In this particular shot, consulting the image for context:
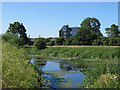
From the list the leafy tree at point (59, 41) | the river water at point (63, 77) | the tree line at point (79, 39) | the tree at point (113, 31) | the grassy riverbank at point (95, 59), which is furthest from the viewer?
Result: the tree at point (113, 31)

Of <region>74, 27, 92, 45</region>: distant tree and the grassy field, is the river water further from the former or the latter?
<region>74, 27, 92, 45</region>: distant tree

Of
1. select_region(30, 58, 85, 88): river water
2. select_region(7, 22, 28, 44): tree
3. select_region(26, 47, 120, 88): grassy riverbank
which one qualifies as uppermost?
select_region(7, 22, 28, 44): tree

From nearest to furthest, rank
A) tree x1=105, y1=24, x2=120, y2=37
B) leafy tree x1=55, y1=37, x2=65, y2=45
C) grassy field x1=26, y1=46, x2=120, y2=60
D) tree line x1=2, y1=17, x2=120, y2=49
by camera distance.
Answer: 1. grassy field x1=26, y1=46, x2=120, y2=60
2. tree line x1=2, y1=17, x2=120, y2=49
3. leafy tree x1=55, y1=37, x2=65, y2=45
4. tree x1=105, y1=24, x2=120, y2=37

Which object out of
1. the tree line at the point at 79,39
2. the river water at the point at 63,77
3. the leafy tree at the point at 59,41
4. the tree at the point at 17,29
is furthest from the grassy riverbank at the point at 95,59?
the tree at the point at 17,29

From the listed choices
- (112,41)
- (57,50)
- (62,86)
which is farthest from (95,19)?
(62,86)

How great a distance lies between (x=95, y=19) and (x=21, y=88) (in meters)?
46.8

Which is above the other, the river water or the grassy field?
the grassy field

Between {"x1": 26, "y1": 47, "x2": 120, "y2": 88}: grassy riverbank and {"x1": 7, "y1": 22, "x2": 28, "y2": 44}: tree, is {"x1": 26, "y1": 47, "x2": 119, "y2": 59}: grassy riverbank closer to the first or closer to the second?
{"x1": 26, "y1": 47, "x2": 120, "y2": 88}: grassy riverbank

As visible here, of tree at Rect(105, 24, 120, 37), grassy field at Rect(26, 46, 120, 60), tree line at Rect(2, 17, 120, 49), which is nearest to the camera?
grassy field at Rect(26, 46, 120, 60)

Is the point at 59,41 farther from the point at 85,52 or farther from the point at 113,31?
the point at 113,31

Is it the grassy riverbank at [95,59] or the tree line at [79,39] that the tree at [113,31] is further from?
the grassy riverbank at [95,59]

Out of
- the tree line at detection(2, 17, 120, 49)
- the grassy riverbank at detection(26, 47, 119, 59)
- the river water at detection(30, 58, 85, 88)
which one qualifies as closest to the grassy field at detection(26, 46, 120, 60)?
the grassy riverbank at detection(26, 47, 119, 59)

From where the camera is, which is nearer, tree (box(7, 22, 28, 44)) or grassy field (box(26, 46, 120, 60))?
grassy field (box(26, 46, 120, 60))

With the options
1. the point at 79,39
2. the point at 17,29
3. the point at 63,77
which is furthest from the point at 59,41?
the point at 63,77
